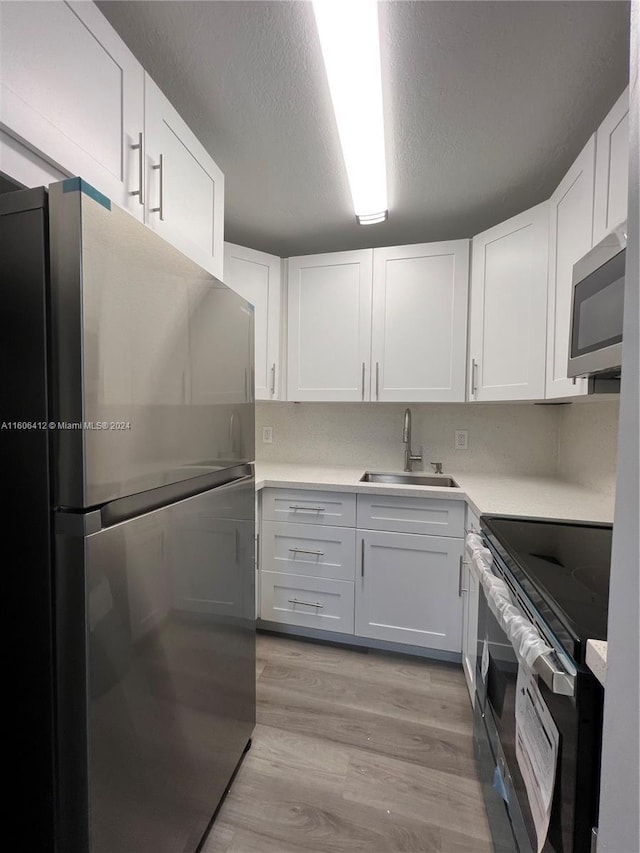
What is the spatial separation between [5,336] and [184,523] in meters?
0.54

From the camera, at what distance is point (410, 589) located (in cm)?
189


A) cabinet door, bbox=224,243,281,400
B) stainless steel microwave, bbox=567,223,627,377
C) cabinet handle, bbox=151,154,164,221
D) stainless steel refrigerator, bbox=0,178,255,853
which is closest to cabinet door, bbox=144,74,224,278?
cabinet handle, bbox=151,154,164,221

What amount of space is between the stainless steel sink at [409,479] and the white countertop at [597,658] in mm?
1662

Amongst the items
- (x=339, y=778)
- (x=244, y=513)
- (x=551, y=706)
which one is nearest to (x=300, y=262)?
(x=244, y=513)

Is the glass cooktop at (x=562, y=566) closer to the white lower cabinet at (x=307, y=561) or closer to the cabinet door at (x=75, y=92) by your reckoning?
the white lower cabinet at (x=307, y=561)

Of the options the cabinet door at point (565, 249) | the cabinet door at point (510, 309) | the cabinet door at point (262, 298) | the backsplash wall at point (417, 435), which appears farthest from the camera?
the backsplash wall at point (417, 435)

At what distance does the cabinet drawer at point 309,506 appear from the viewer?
1967 millimetres

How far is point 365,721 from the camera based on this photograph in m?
1.53

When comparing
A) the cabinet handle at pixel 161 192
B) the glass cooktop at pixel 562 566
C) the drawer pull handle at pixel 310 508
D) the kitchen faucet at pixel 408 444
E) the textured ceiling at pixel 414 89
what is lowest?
the drawer pull handle at pixel 310 508

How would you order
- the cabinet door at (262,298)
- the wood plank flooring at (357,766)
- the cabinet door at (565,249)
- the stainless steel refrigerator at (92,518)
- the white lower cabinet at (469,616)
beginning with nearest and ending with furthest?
the stainless steel refrigerator at (92,518)
the wood plank flooring at (357,766)
the cabinet door at (565,249)
the white lower cabinet at (469,616)
the cabinet door at (262,298)

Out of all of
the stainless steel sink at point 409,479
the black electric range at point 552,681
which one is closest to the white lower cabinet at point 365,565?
the stainless steel sink at point 409,479

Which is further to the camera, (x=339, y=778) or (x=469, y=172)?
(x=469, y=172)

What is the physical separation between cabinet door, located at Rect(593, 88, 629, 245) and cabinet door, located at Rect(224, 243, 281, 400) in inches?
64.1

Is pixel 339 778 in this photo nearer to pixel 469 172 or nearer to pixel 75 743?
pixel 75 743
